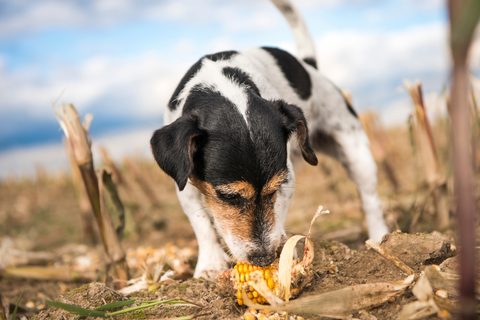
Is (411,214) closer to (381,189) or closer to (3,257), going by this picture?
(381,189)

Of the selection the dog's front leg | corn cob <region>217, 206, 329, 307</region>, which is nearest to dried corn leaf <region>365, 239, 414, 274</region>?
corn cob <region>217, 206, 329, 307</region>

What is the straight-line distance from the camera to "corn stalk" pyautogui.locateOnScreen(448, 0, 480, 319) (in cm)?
76

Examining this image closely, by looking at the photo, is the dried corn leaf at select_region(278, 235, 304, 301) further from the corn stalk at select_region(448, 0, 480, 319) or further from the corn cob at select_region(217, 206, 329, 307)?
the corn stalk at select_region(448, 0, 480, 319)

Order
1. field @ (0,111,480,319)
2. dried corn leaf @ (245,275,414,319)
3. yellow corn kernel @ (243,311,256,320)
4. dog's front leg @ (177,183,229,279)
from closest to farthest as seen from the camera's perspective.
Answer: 1. dried corn leaf @ (245,275,414,319)
2. yellow corn kernel @ (243,311,256,320)
3. field @ (0,111,480,319)
4. dog's front leg @ (177,183,229,279)

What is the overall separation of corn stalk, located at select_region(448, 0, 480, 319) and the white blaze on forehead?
154 centimetres

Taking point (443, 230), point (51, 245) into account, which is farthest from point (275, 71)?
point (51, 245)

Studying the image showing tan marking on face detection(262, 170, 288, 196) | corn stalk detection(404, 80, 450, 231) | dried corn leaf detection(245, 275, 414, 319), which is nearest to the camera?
dried corn leaf detection(245, 275, 414, 319)

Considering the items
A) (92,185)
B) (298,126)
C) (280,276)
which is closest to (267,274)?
(280,276)

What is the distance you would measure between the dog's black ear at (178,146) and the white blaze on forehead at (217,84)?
328 millimetres

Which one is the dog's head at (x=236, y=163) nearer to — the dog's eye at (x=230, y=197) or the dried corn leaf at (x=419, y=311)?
the dog's eye at (x=230, y=197)

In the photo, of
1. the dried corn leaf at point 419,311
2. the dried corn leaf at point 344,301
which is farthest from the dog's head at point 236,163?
the dried corn leaf at point 419,311

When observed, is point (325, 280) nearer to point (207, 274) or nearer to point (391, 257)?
point (391, 257)

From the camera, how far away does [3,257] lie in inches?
157

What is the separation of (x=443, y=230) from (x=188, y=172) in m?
3.20
